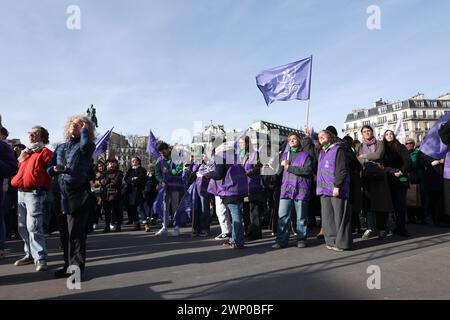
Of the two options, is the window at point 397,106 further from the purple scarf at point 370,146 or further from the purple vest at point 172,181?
the purple vest at point 172,181

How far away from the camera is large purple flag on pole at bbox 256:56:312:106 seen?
9.81 meters

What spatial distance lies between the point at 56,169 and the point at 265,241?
4.41 metres

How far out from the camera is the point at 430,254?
5910mm

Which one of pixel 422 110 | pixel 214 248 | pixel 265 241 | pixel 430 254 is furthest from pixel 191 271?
pixel 422 110

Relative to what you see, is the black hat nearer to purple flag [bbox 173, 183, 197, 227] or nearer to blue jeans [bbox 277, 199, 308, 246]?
blue jeans [bbox 277, 199, 308, 246]

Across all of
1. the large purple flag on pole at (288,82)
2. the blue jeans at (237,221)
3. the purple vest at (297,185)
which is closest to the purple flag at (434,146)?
the large purple flag on pole at (288,82)

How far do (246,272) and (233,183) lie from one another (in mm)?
2265

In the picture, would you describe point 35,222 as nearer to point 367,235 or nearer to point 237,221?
point 237,221

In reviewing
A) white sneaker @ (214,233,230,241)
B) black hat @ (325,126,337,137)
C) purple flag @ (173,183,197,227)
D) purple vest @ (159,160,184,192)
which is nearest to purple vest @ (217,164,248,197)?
white sneaker @ (214,233,230,241)

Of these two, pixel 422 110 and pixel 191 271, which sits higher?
pixel 422 110

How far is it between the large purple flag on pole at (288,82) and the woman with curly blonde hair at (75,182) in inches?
235

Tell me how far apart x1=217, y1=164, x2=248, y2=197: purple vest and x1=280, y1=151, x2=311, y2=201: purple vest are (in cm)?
75
